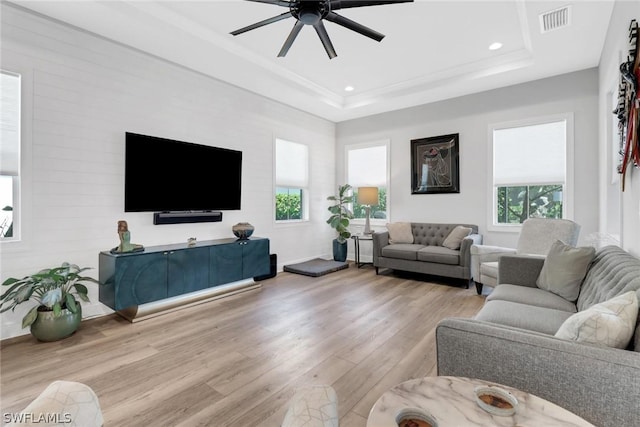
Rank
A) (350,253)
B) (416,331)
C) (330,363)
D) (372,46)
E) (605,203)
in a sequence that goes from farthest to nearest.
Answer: (350,253) < (372,46) < (605,203) < (416,331) < (330,363)

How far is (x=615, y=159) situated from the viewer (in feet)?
9.55

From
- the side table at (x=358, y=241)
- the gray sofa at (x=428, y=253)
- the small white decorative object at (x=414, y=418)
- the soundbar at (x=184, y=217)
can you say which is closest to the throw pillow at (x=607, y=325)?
the small white decorative object at (x=414, y=418)

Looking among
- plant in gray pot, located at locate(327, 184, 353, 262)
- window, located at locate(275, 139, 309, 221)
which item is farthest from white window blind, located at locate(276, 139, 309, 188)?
plant in gray pot, located at locate(327, 184, 353, 262)

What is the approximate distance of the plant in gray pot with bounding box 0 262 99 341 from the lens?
256cm

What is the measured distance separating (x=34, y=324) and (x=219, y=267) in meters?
1.74

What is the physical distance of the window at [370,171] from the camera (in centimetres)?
596

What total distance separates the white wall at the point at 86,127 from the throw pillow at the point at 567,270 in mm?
3878

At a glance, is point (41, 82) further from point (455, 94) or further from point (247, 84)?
point (455, 94)

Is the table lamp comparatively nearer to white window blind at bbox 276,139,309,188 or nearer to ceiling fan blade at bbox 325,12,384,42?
white window blind at bbox 276,139,309,188

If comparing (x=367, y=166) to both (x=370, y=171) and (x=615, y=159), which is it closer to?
(x=370, y=171)

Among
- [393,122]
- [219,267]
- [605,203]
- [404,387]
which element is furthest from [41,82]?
[605,203]

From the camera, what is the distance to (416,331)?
2.84 meters

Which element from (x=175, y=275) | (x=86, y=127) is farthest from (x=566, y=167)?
(x=86, y=127)

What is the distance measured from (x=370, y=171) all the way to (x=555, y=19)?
354 centimetres
